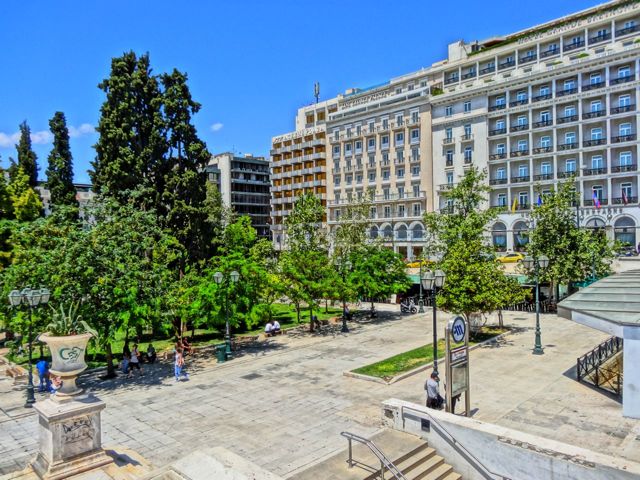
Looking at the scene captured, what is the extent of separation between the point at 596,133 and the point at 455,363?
50.3 m

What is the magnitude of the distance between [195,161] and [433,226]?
1649 cm

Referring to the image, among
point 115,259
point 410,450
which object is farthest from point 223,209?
point 410,450

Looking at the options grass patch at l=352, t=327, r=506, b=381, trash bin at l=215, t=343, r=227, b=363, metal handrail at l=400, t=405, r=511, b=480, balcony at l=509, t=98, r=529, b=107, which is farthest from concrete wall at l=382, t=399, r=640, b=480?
balcony at l=509, t=98, r=529, b=107

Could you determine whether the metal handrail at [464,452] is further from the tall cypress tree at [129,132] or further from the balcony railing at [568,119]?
the balcony railing at [568,119]

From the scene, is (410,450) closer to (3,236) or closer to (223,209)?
(3,236)

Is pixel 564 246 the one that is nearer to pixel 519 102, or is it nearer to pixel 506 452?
pixel 506 452

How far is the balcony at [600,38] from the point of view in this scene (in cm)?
5688

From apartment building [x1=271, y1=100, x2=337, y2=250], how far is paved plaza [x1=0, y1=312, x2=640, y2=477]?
57.3 metres

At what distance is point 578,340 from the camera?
90.1 feet

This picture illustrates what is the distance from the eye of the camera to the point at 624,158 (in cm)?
5319

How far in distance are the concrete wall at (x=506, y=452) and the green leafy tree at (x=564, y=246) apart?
2578cm

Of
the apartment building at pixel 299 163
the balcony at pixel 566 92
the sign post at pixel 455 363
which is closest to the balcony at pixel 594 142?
the balcony at pixel 566 92

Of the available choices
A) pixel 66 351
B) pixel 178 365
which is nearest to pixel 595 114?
pixel 178 365

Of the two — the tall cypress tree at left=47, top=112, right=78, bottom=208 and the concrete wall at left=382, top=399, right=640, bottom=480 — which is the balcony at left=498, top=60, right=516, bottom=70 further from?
the concrete wall at left=382, top=399, right=640, bottom=480
